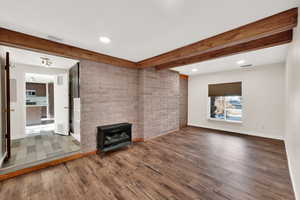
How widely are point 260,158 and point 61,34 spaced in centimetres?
492

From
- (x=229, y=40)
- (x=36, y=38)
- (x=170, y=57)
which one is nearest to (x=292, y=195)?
(x=229, y=40)

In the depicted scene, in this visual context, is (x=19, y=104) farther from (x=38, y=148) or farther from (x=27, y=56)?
(x=38, y=148)

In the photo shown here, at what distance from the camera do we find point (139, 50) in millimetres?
2822

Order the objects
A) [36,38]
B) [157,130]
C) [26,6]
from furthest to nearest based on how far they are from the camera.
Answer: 1. [157,130]
2. [36,38]
3. [26,6]

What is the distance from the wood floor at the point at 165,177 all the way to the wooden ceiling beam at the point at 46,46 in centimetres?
234

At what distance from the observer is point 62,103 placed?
4090 mm

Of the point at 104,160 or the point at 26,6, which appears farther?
the point at 104,160

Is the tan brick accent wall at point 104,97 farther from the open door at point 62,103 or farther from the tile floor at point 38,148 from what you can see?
the open door at point 62,103

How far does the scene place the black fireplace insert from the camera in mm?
2922

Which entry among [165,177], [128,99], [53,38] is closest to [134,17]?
[53,38]

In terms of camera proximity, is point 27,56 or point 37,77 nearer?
point 27,56

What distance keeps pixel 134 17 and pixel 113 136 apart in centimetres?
278

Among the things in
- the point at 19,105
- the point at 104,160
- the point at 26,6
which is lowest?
the point at 104,160

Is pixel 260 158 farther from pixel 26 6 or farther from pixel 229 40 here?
pixel 26 6
